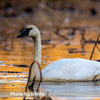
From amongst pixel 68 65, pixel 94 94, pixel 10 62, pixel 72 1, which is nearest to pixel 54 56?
pixel 10 62

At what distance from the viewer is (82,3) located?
39.3 m

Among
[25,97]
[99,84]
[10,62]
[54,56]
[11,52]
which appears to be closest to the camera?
[25,97]

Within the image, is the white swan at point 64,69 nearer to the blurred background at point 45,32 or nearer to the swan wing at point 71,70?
the swan wing at point 71,70

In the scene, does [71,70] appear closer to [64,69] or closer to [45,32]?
[64,69]

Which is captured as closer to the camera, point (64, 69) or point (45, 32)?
point (64, 69)

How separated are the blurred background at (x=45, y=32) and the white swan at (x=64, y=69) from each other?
1.37ft

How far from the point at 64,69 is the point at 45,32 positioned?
13.9 m

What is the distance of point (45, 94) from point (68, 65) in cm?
151

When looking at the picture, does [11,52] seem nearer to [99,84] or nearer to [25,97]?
[99,84]

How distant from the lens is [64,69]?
762 centimetres

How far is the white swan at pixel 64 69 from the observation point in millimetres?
7547

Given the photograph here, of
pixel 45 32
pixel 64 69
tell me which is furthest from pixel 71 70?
pixel 45 32

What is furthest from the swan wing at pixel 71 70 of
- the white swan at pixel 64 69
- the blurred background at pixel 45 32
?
the blurred background at pixel 45 32

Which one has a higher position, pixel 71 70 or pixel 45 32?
pixel 71 70
